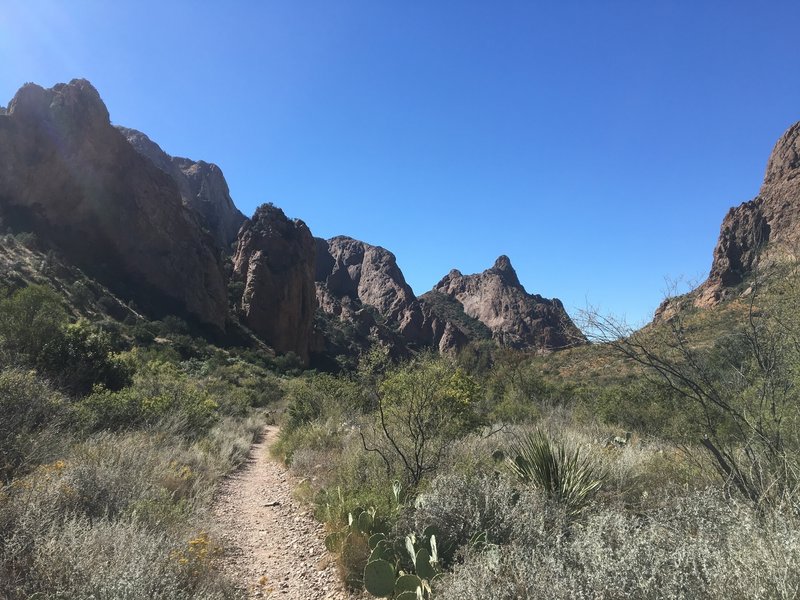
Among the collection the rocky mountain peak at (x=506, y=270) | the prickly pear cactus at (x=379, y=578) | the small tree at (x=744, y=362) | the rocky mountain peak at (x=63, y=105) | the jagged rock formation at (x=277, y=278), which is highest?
the rocky mountain peak at (x=506, y=270)

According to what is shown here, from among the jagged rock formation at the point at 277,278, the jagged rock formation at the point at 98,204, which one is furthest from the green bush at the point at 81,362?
the jagged rock formation at the point at 277,278

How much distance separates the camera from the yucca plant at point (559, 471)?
4992 millimetres

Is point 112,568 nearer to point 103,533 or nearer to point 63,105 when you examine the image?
point 103,533

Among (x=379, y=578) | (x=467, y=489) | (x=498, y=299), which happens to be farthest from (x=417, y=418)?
(x=498, y=299)

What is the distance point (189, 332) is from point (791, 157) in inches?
3580

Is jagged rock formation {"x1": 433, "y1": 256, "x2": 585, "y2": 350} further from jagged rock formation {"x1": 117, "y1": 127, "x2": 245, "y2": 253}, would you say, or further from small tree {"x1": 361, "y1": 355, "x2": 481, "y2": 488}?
small tree {"x1": 361, "y1": 355, "x2": 481, "y2": 488}

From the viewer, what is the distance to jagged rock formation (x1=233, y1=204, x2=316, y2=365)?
58125mm

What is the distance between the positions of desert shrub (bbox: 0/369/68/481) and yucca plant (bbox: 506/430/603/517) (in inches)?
225

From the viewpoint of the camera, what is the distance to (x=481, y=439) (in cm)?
816

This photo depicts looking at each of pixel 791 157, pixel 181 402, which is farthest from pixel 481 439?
pixel 791 157

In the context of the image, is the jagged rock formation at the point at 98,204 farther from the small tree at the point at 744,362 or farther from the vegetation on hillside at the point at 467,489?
the small tree at the point at 744,362

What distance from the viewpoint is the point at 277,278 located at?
60.3 m

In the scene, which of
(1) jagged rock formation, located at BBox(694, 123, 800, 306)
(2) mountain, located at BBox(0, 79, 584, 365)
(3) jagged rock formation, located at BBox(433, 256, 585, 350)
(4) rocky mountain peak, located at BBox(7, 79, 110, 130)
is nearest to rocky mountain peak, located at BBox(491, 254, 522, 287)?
(3) jagged rock formation, located at BBox(433, 256, 585, 350)

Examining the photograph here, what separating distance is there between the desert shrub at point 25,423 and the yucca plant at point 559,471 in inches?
225
